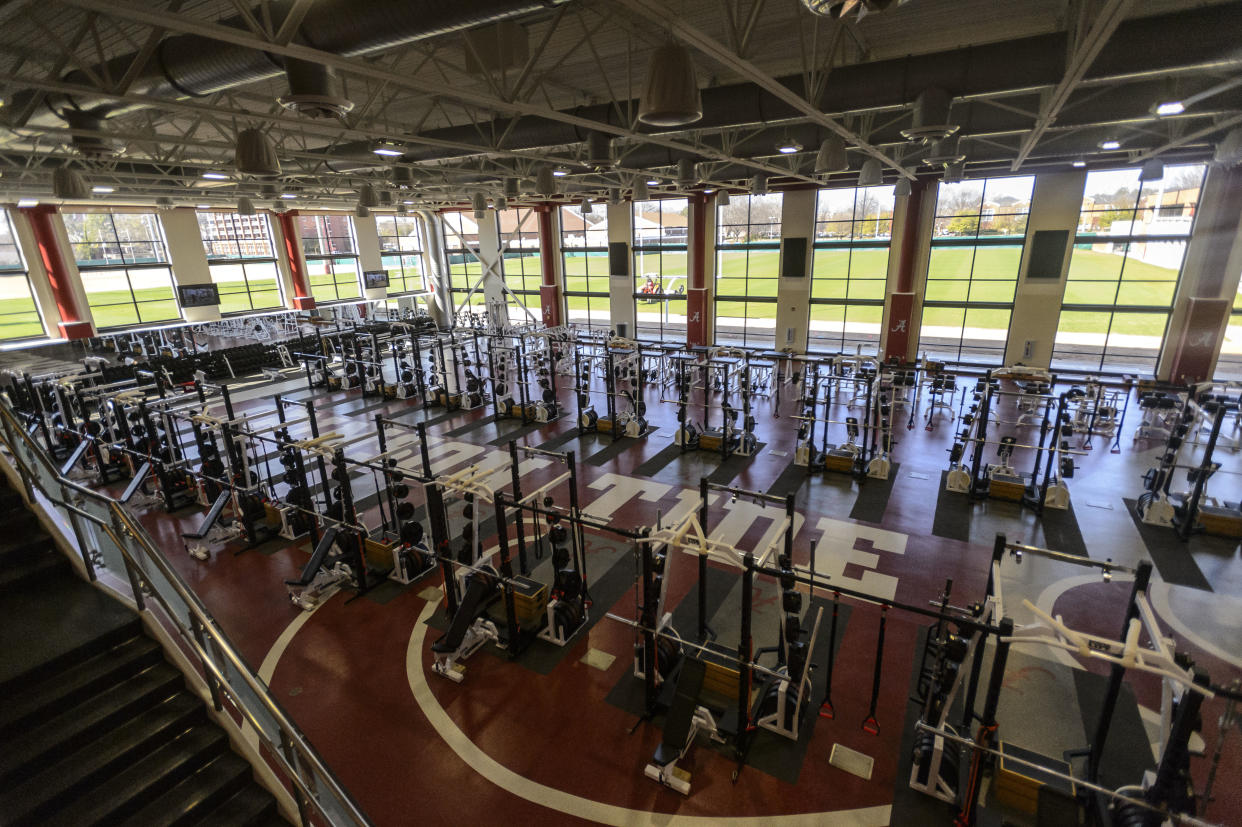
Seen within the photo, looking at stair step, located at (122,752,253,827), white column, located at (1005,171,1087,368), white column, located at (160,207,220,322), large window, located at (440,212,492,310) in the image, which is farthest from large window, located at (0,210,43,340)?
white column, located at (1005,171,1087,368)

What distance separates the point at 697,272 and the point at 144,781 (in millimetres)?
21037

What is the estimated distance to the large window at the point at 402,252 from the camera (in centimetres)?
3094

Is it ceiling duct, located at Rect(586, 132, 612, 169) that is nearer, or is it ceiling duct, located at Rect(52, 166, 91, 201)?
ceiling duct, located at Rect(52, 166, 91, 201)

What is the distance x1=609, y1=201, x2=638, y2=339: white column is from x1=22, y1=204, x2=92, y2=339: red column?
19.7m

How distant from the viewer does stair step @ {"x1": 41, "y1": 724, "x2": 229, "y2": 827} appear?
9.86 feet

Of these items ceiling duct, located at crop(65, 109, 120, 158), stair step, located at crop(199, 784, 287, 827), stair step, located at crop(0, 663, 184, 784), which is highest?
ceiling duct, located at crop(65, 109, 120, 158)

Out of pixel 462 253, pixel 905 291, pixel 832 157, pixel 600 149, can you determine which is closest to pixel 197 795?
pixel 600 149

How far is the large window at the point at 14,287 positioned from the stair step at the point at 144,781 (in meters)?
24.1

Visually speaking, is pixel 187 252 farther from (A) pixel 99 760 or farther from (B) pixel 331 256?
(A) pixel 99 760

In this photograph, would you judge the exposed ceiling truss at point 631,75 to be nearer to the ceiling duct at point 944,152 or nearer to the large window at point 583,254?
the ceiling duct at point 944,152

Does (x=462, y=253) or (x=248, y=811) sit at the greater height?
(x=462, y=253)

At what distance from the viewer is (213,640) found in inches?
136

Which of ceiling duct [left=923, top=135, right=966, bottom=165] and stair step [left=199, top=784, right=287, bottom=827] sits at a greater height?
ceiling duct [left=923, top=135, right=966, bottom=165]

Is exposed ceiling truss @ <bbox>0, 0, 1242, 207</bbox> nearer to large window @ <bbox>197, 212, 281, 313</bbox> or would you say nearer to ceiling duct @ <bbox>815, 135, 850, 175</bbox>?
ceiling duct @ <bbox>815, 135, 850, 175</bbox>
